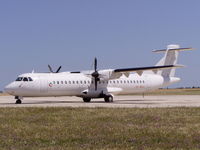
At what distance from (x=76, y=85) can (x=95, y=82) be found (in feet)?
5.78

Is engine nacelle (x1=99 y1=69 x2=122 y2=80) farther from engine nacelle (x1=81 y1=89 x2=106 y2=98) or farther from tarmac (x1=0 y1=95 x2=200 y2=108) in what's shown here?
tarmac (x1=0 y1=95 x2=200 y2=108)

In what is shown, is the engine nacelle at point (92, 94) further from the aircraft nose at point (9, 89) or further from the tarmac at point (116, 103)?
the aircraft nose at point (9, 89)

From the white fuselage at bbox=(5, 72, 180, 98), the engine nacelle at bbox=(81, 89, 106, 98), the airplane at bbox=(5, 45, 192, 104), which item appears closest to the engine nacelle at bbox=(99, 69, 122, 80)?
the airplane at bbox=(5, 45, 192, 104)

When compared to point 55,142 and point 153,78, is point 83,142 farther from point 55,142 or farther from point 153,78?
point 153,78

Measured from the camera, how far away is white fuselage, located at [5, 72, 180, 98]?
2944cm

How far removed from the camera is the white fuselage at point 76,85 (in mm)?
29438

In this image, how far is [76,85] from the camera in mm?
32562

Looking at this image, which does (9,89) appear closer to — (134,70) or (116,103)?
(116,103)

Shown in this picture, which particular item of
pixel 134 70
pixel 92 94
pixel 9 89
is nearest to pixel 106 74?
pixel 92 94

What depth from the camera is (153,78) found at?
36750 millimetres

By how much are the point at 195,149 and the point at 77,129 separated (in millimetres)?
4390

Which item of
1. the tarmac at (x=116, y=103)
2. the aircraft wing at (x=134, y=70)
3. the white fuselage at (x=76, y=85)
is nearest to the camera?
the tarmac at (x=116, y=103)

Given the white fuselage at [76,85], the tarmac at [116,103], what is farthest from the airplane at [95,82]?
the tarmac at [116,103]

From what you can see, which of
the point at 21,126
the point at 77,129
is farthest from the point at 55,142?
the point at 21,126
